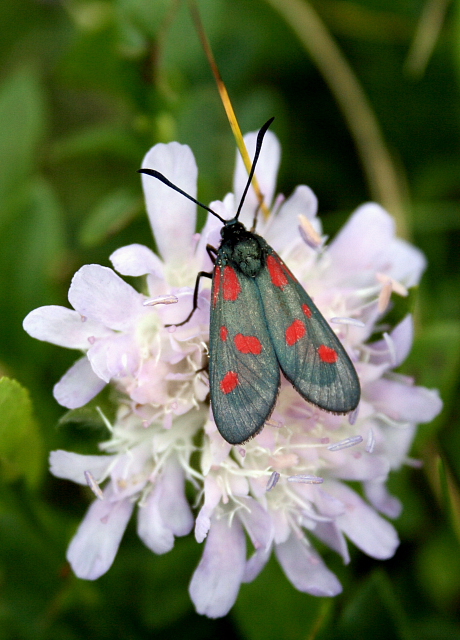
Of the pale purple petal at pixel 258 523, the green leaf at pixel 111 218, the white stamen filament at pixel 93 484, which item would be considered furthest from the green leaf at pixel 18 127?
the pale purple petal at pixel 258 523

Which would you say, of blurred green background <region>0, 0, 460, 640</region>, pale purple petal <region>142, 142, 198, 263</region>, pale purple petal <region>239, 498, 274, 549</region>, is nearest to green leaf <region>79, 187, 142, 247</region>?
blurred green background <region>0, 0, 460, 640</region>

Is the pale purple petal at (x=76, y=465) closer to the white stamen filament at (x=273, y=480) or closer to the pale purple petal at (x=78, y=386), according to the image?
the pale purple petal at (x=78, y=386)

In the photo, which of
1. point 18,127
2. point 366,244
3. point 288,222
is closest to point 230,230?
point 288,222

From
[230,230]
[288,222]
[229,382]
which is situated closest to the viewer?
[229,382]

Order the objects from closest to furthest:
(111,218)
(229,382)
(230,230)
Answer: (229,382)
(230,230)
(111,218)

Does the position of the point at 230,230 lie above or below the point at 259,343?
above

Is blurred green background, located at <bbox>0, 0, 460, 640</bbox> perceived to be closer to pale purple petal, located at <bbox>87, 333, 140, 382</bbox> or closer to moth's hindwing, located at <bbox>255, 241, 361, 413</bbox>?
pale purple petal, located at <bbox>87, 333, 140, 382</bbox>

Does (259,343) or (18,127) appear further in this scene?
(18,127)

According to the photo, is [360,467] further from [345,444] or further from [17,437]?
[17,437]

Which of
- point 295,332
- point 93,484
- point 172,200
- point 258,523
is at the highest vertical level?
point 172,200

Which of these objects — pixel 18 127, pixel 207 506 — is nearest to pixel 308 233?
pixel 207 506
